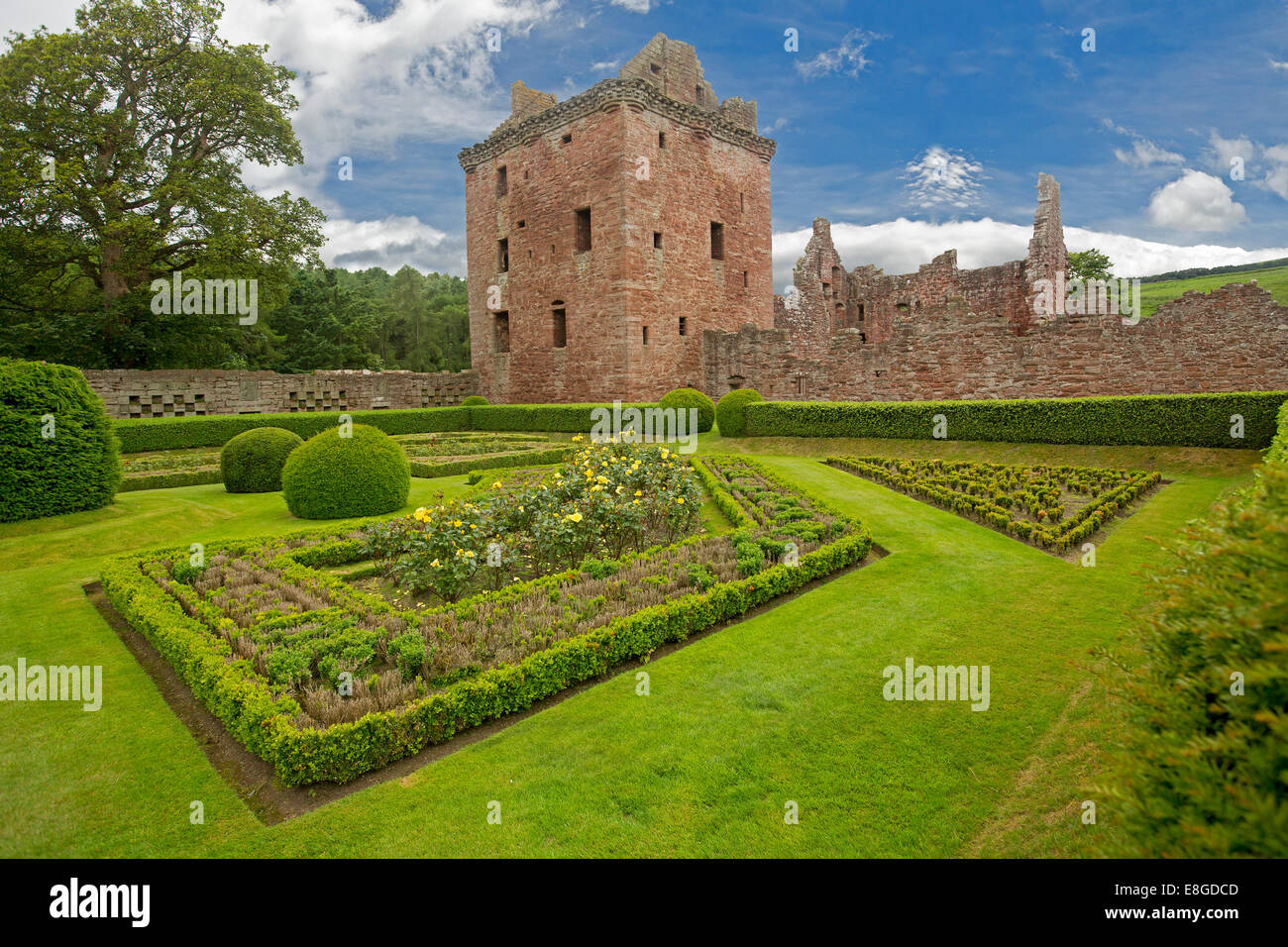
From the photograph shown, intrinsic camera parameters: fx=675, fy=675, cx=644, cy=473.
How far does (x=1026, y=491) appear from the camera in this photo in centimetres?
994

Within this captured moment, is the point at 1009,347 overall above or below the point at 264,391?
above

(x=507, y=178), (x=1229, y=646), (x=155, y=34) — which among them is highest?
(x=155, y=34)

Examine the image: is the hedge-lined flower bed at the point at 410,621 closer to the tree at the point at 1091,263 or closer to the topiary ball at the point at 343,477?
the topiary ball at the point at 343,477

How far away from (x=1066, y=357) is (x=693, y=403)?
373 inches

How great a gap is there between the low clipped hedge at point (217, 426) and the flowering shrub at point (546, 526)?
1048 centimetres

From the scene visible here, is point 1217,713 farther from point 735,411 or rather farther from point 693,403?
point 693,403

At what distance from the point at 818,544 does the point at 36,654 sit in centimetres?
735

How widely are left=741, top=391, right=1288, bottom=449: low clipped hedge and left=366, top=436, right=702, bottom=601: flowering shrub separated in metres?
8.03

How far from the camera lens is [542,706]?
183 inches

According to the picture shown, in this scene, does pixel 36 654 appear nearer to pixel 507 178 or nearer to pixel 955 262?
pixel 507 178

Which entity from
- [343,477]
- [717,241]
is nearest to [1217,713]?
[343,477]

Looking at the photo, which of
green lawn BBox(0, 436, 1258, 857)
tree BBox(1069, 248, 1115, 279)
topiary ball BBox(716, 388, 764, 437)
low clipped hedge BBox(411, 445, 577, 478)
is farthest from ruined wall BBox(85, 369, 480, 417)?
tree BBox(1069, 248, 1115, 279)

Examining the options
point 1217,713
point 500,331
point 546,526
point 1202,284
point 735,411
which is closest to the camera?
point 1217,713

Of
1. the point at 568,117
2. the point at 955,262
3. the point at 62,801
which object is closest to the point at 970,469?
the point at 62,801
